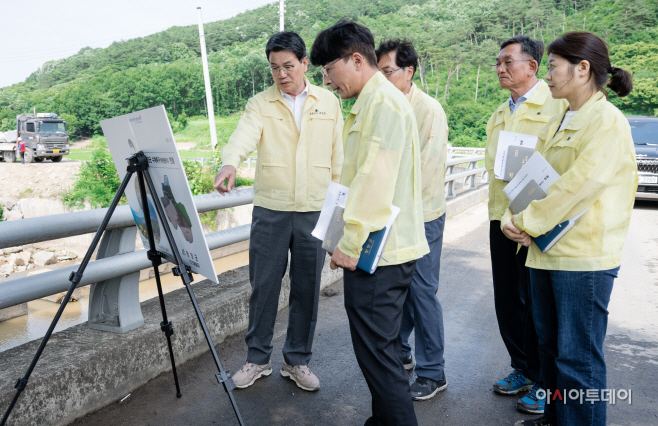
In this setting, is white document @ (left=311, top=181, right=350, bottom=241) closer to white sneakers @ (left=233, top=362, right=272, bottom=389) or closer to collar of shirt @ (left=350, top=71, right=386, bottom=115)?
collar of shirt @ (left=350, top=71, right=386, bottom=115)

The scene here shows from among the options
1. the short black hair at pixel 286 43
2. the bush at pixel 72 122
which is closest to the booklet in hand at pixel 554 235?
the short black hair at pixel 286 43

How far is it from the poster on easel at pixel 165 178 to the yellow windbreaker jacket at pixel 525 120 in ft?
5.84

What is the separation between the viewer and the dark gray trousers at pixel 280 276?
124 inches

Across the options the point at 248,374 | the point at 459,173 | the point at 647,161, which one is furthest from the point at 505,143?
the point at 647,161

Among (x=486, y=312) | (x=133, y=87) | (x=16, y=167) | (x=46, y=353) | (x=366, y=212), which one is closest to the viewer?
(x=366, y=212)

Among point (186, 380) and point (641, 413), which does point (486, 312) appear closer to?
point (641, 413)

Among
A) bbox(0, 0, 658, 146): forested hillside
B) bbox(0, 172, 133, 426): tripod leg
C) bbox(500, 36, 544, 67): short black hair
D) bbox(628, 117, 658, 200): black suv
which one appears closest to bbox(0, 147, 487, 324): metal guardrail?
bbox(0, 172, 133, 426): tripod leg

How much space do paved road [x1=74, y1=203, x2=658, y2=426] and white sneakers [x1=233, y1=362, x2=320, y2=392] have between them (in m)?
0.04

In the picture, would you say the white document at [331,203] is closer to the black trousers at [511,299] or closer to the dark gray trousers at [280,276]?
the dark gray trousers at [280,276]

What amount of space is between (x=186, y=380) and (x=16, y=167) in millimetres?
31901

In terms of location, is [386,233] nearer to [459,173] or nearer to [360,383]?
[360,383]

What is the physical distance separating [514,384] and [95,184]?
2505 cm

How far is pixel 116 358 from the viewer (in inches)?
111

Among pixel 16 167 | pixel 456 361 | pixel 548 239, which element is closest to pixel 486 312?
pixel 456 361
